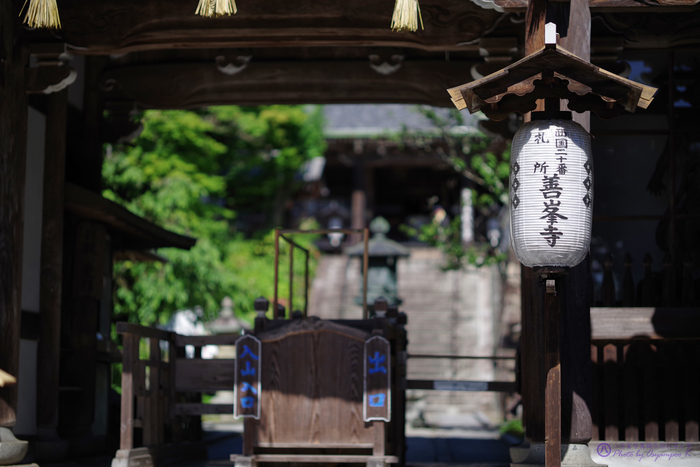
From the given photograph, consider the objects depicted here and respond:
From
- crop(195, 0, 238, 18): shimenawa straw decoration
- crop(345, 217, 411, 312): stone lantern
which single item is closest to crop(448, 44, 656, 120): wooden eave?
crop(195, 0, 238, 18): shimenawa straw decoration

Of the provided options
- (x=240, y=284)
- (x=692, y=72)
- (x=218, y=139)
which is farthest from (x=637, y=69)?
(x=218, y=139)

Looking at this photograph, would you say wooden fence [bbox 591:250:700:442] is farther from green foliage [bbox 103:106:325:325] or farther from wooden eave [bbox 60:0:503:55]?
green foliage [bbox 103:106:325:325]

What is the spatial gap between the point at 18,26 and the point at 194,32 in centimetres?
156

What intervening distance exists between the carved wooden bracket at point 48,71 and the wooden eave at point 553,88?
12.5ft

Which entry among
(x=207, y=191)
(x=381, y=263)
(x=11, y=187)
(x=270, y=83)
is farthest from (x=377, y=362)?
(x=207, y=191)

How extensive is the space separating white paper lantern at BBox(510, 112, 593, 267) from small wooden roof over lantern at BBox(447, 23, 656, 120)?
176mm

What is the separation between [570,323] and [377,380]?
1.90 metres

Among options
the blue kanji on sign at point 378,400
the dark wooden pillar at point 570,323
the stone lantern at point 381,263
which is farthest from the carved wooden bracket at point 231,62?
the stone lantern at point 381,263

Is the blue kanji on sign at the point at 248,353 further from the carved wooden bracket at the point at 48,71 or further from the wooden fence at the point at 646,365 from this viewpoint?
the wooden fence at the point at 646,365

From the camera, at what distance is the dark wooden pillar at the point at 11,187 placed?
735cm

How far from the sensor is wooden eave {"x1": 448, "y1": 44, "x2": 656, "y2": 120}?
5.95 m

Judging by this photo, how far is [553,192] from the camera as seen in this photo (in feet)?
19.6

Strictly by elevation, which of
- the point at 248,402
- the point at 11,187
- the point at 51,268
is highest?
the point at 11,187

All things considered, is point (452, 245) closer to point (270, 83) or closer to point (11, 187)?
point (270, 83)
